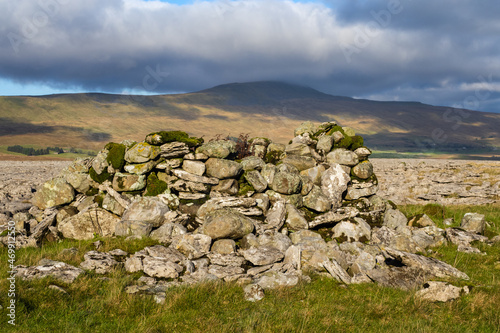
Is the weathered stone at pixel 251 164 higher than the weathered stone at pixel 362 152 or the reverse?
the reverse

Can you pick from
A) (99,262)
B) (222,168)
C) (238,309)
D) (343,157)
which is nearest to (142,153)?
(222,168)

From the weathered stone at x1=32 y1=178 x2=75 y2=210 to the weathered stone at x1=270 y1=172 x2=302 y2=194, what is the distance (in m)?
11.3

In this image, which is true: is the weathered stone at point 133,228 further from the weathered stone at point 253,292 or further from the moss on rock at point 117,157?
the weathered stone at point 253,292

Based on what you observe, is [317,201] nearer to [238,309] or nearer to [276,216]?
[276,216]

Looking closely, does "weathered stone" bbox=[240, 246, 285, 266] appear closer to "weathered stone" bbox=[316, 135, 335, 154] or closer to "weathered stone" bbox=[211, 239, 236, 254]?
"weathered stone" bbox=[211, 239, 236, 254]

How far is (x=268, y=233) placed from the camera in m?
15.1

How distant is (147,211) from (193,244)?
3487 mm

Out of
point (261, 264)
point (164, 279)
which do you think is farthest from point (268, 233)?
point (164, 279)

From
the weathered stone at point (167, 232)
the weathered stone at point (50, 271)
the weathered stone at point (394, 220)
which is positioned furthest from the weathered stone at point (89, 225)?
the weathered stone at point (394, 220)

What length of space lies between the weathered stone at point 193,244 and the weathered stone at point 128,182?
15.8ft

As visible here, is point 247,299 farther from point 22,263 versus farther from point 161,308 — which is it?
point 22,263

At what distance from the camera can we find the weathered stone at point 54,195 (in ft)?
58.1

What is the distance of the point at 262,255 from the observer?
1282 cm

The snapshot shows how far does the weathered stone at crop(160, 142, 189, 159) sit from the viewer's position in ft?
58.7
